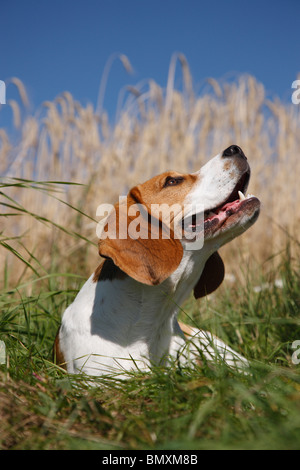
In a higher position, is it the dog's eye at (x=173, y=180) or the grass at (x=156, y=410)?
the dog's eye at (x=173, y=180)

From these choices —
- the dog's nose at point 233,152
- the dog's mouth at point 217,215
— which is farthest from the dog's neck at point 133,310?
the dog's nose at point 233,152

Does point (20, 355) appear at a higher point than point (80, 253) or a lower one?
lower

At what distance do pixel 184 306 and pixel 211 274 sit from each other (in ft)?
4.45

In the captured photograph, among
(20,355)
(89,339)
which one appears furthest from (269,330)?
(20,355)

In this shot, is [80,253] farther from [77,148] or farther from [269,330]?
[269,330]

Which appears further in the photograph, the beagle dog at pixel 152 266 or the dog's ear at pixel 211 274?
the dog's ear at pixel 211 274

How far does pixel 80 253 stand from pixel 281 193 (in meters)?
2.47

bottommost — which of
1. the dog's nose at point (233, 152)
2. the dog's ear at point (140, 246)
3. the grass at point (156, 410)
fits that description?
the grass at point (156, 410)

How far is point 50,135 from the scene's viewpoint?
5527 mm

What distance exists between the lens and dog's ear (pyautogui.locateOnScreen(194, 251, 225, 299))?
9.81 feet

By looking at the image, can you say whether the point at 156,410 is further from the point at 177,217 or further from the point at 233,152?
the point at 233,152

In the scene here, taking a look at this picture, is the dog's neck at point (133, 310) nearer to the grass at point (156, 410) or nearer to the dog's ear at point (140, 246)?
the dog's ear at point (140, 246)

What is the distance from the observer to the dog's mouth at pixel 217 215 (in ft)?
8.43

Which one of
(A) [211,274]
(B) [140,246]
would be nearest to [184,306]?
(A) [211,274]
